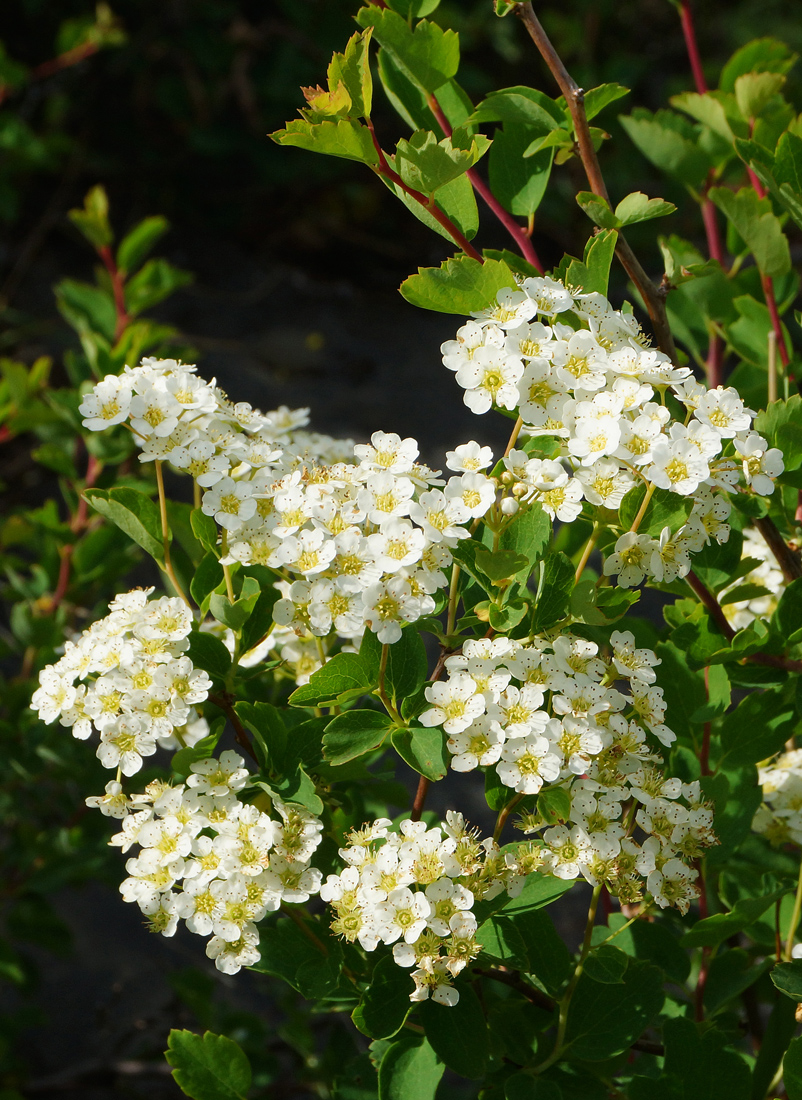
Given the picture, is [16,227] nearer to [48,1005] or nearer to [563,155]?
[48,1005]

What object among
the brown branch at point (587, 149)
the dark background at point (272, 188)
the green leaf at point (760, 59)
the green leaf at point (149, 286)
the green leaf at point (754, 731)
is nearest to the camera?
the brown branch at point (587, 149)

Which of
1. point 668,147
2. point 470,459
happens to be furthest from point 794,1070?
point 668,147

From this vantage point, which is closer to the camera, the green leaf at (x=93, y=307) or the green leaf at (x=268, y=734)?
the green leaf at (x=268, y=734)

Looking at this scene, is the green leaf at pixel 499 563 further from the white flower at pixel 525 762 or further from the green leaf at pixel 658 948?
the green leaf at pixel 658 948

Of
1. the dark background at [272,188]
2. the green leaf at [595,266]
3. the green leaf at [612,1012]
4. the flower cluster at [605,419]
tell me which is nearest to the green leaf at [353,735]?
the flower cluster at [605,419]

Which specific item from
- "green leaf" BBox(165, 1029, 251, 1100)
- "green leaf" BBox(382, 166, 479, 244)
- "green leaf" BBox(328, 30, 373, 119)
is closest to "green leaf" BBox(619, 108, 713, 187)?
"green leaf" BBox(382, 166, 479, 244)

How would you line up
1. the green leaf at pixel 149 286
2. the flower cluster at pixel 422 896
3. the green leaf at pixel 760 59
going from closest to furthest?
the flower cluster at pixel 422 896 < the green leaf at pixel 760 59 < the green leaf at pixel 149 286

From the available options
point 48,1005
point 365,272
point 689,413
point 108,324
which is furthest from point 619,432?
point 365,272
